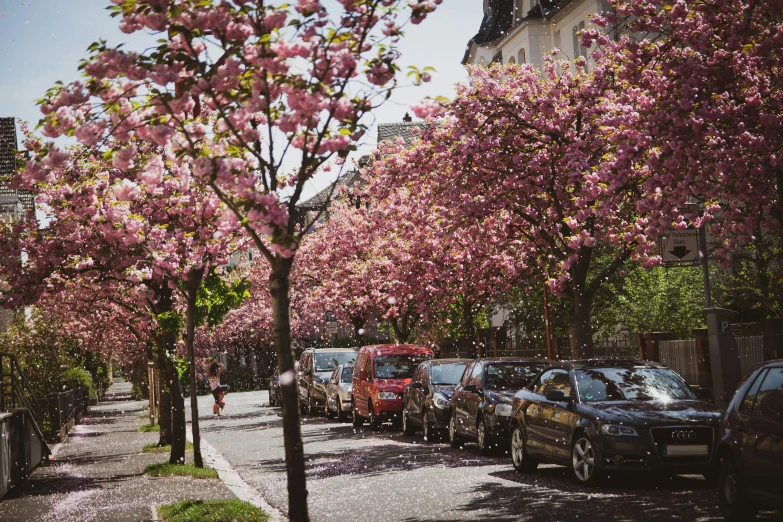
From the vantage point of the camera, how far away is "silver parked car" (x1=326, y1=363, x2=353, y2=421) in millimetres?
31812

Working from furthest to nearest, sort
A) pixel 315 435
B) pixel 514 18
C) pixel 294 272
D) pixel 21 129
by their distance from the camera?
pixel 294 272
pixel 514 18
pixel 315 435
pixel 21 129

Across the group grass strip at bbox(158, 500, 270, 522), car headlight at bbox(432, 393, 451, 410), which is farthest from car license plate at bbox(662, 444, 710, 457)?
car headlight at bbox(432, 393, 451, 410)

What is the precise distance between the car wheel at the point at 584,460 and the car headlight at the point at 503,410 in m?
4.32

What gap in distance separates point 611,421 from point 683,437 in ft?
2.72

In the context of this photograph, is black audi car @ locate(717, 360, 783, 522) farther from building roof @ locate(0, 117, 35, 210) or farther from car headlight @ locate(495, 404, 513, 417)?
building roof @ locate(0, 117, 35, 210)

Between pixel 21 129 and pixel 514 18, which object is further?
pixel 514 18

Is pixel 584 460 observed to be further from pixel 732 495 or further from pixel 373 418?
pixel 373 418

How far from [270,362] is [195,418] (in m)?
56.7

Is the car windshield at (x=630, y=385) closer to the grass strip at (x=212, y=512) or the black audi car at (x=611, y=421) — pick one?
the black audi car at (x=611, y=421)

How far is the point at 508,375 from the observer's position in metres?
19.7

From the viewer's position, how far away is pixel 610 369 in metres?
14.4

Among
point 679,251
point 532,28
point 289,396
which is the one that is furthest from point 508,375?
point 532,28

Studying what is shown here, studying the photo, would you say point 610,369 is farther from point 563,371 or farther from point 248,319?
point 248,319

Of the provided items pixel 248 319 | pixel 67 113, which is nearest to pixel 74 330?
pixel 67 113
